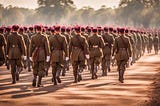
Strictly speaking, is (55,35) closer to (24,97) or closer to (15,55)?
(15,55)

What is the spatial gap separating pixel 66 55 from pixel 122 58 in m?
2.70

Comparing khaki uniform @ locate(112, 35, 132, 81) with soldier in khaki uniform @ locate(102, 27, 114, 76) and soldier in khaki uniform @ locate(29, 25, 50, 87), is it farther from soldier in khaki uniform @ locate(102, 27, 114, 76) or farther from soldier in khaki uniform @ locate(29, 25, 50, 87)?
soldier in khaki uniform @ locate(29, 25, 50, 87)

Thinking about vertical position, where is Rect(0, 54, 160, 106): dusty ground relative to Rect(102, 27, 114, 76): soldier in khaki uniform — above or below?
below

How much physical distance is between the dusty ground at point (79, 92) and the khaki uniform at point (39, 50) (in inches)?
28.4

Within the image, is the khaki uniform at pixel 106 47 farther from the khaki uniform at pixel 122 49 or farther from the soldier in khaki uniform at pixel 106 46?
the khaki uniform at pixel 122 49

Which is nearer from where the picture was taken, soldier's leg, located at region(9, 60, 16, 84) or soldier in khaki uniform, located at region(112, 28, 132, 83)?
soldier's leg, located at region(9, 60, 16, 84)

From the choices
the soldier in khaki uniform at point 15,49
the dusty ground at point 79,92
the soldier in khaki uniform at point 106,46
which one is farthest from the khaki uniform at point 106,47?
the soldier in khaki uniform at point 15,49

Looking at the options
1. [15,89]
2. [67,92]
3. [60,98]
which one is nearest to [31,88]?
[15,89]

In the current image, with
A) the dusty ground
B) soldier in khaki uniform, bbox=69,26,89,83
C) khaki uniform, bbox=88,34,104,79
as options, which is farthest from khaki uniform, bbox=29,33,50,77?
khaki uniform, bbox=88,34,104,79

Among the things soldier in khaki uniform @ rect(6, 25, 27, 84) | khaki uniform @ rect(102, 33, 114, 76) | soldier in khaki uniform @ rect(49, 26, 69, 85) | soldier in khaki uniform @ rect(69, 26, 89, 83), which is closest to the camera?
soldier in khaki uniform @ rect(49, 26, 69, 85)

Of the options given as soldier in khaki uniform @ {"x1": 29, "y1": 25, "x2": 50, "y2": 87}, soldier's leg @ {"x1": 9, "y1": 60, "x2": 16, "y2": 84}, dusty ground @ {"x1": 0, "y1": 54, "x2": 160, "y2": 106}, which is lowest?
dusty ground @ {"x1": 0, "y1": 54, "x2": 160, "y2": 106}

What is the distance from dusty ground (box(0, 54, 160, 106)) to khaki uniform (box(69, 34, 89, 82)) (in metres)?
0.80

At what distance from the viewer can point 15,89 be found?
18.1 m

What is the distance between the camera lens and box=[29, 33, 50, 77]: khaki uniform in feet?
61.5
